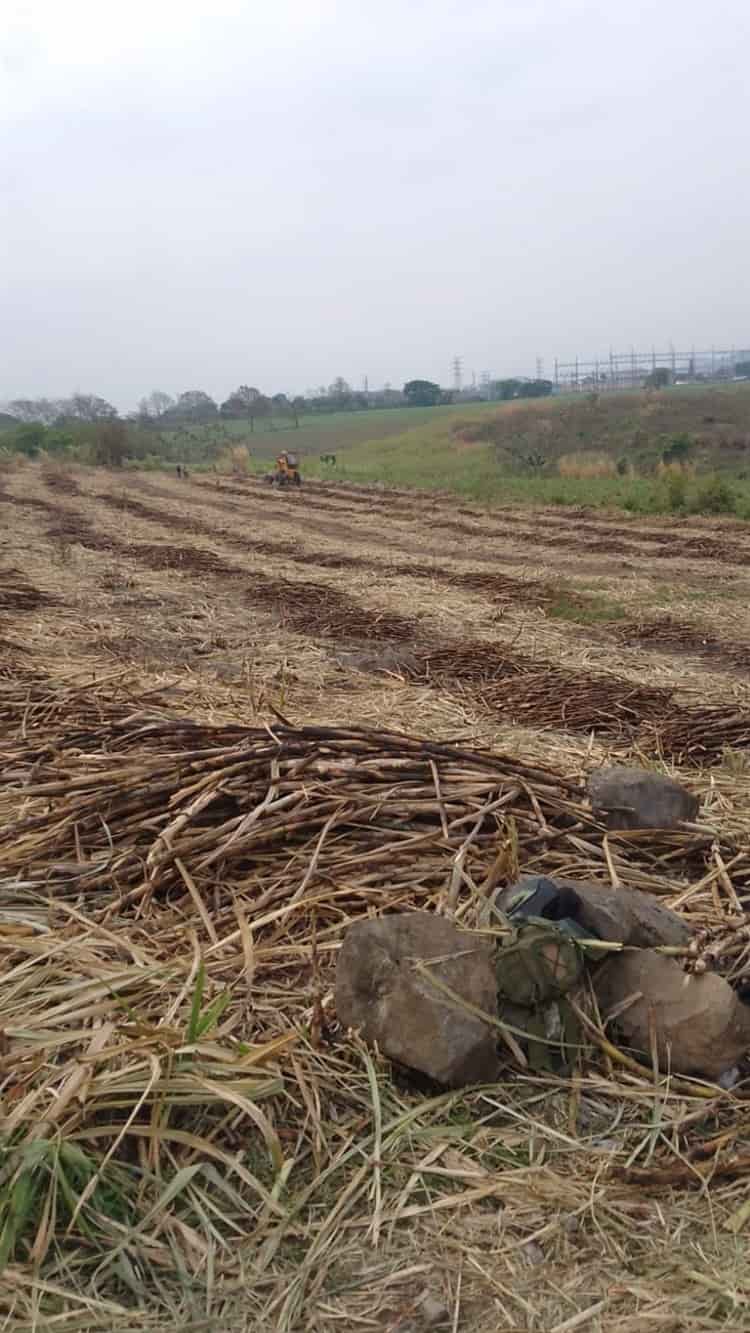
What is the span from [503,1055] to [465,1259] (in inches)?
21.6

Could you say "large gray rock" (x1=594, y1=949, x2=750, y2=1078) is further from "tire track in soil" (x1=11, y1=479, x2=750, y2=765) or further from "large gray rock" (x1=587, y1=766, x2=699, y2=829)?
"tire track in soil" (x1=11, y1=479, x2=750, y2=765)

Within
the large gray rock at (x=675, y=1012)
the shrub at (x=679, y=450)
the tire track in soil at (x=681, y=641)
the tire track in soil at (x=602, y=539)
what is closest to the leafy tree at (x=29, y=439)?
the shrub at (x=679, y=450)

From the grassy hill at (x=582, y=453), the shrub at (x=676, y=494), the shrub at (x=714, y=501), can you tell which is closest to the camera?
the shrub at (x=714, y=501)

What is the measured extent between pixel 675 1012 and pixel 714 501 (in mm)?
17359

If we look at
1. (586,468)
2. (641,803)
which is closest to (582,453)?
(586,468)

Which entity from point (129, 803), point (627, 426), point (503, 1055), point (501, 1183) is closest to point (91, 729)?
point (129, 803)

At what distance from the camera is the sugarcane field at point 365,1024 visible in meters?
1.85

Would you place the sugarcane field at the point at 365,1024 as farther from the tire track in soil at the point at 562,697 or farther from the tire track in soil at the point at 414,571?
the tire track in soil at the point at 414,571

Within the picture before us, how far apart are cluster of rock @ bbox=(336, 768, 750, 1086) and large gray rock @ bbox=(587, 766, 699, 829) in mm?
698

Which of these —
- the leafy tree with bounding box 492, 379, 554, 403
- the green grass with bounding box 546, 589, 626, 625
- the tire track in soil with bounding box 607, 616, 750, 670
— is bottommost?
the tire track in soil with bounding box 607, 616, 750, 670

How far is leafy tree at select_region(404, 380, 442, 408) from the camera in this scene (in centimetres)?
9769

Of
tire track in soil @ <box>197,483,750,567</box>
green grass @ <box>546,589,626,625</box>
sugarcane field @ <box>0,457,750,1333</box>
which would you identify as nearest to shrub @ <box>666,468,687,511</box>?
tire track in soil @ <box>197,483,750,567</box>

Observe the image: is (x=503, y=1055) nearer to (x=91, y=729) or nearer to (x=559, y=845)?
(x=559, y=845)

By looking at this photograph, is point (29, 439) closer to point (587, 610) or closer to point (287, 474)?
point (287, 474)
